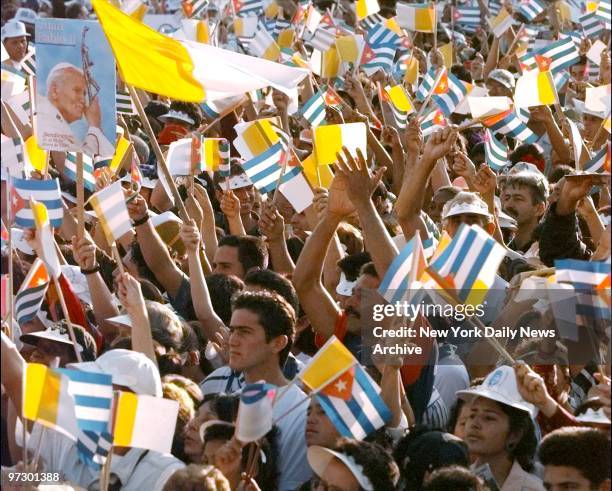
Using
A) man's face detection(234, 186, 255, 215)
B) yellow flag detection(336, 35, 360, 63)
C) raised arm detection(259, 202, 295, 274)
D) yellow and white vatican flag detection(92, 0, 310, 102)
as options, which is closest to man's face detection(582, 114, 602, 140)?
man's face detection(234, 186, 255, 215)

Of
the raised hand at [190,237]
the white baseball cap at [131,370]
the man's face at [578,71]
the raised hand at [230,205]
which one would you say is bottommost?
the man's face at [578,71]

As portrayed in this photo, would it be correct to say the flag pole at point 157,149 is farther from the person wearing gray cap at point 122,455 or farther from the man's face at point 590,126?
the man's face at point 590,126

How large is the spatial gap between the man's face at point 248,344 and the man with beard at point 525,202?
8.95 ft

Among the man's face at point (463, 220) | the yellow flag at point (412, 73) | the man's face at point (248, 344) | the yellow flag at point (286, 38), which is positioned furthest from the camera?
the yellow flag at point (286, 38)

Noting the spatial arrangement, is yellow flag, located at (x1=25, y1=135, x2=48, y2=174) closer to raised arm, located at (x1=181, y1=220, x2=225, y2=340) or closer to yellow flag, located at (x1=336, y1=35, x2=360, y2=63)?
raised arm, located at (x1=181, y1=220, x2=225, y2=340)

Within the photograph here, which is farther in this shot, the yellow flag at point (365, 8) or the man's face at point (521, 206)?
the yellow flag at point (365, 8)

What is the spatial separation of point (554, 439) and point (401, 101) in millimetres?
6302

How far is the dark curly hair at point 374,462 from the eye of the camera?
4.85 meters

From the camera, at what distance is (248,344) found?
597cm

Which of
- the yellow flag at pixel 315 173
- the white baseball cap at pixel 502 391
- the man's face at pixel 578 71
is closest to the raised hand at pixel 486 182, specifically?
the yellow flag at pixel 315 173

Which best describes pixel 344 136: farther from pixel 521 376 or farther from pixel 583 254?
pixel 521 376

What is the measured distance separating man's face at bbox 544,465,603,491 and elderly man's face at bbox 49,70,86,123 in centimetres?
309

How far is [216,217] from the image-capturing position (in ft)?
32.6

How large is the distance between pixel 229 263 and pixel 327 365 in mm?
2563
